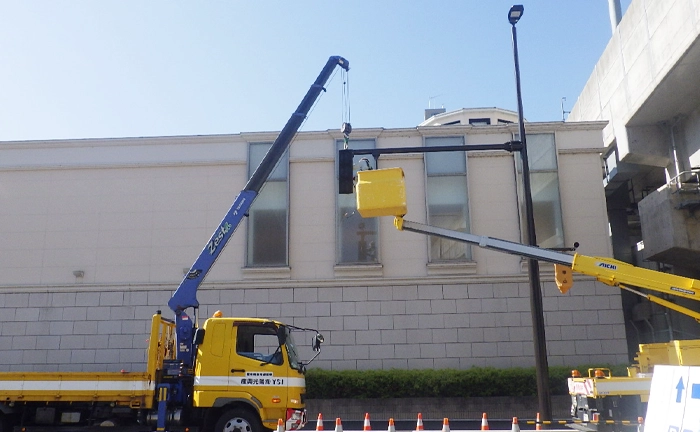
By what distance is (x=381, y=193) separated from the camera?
34.3ft

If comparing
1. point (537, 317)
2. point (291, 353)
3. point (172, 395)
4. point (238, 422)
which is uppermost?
point (537, 317)

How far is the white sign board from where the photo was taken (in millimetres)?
4422

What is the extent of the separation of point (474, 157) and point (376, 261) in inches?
206

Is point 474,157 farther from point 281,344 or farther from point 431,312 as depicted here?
point 281,344

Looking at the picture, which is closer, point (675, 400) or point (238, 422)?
point (675, 400)

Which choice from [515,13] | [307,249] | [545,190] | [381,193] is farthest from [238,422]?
[545,190]

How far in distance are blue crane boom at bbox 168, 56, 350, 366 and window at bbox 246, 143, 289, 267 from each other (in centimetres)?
681

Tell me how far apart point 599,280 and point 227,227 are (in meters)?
7.78

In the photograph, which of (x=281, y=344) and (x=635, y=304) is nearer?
(x=281, y=344)

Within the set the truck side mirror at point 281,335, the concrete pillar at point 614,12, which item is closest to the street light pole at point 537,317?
the truck side mirror at point 281,335

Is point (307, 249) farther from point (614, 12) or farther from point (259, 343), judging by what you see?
point (614, 12)

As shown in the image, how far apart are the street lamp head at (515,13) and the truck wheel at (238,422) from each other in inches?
437

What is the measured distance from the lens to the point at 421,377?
1891 centimetres

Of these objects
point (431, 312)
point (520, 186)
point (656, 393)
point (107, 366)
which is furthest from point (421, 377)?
point (656, 393)
